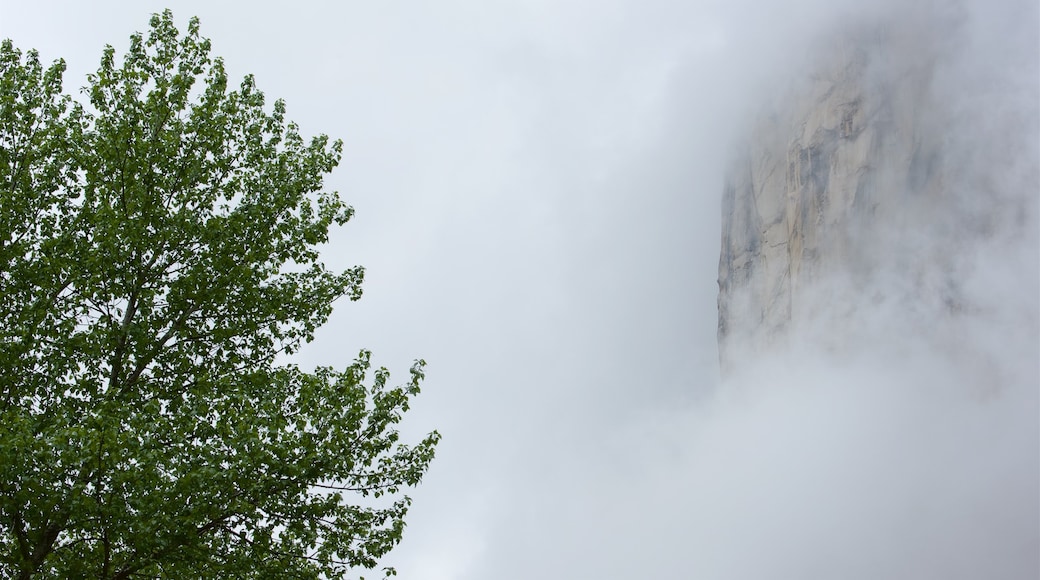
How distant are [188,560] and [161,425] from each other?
1731 millimetres

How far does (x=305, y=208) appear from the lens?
1459 centimetres

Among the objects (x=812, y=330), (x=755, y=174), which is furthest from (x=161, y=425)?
(x=755, y=174)

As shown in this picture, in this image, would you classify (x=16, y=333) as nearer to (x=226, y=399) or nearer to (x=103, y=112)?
(x=226, y=399)

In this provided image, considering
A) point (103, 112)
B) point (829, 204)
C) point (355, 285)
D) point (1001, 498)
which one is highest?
point (829, 204)

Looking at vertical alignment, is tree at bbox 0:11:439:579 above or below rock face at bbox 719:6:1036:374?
below

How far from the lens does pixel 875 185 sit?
270 ft

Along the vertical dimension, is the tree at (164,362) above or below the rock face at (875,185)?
below

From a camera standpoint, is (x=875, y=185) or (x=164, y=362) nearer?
(x=164, y=362)

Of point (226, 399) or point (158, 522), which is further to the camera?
point (226, 399)

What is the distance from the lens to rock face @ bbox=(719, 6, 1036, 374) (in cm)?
8050

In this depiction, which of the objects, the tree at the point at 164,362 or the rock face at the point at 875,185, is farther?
the rock face at the point at 875,185

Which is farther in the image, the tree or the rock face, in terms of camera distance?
the rock face

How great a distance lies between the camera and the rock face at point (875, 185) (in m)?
80.5

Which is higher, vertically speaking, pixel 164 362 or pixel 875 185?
pixel 875 185
